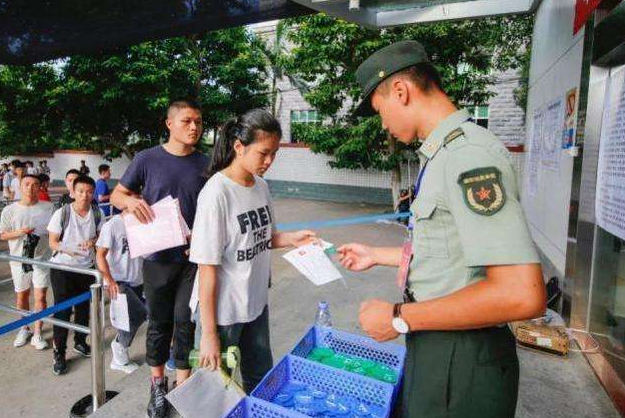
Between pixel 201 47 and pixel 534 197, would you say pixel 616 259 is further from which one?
pixel 201 47

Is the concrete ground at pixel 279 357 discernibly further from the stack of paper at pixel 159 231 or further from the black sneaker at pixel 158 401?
the stack of paper at pixel 159 231

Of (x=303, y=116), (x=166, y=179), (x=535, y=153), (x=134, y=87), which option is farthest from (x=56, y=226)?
(x=303, y=116)

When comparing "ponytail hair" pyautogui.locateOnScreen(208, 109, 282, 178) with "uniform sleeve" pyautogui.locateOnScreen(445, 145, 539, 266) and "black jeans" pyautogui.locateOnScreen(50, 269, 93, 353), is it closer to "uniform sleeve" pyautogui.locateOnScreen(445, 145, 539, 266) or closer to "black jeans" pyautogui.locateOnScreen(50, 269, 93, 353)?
"uniform sleeve" pyautogui.locateOnScreen(445, 145, 539, 266)

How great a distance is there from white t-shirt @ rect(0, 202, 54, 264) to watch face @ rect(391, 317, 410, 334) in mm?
4387

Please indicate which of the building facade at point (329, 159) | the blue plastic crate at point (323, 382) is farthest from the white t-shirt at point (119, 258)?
the building facade at point (329, 159)

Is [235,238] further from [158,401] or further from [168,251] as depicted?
[158,401]

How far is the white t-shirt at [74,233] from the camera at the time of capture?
3686mm

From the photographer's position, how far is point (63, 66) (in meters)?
10.9

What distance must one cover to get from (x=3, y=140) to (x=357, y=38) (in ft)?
64.3

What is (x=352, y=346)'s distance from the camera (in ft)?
6.99

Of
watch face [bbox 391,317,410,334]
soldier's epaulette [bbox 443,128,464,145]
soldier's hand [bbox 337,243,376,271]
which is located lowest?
watch face [bbox 391,317,410,334]

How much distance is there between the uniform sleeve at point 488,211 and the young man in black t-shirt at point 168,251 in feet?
6.10

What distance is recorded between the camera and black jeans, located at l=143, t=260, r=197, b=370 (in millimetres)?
2418

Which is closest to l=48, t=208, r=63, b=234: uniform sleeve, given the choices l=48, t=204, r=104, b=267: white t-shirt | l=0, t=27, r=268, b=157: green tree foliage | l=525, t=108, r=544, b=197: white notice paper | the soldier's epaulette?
l=48, t=204, r=104, b=267: white t-shirt
